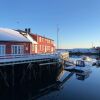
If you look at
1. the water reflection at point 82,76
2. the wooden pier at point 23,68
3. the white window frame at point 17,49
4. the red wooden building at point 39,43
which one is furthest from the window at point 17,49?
the water reflection at point 82,76

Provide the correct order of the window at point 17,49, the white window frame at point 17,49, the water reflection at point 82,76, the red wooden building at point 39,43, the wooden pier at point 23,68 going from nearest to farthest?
1. the wooden pier at point 23,68
2. the white window frame at point 17,49
3. the window at point 17,49
4. the water reflection at point 82,76
5. the red wooden building at point 39,43

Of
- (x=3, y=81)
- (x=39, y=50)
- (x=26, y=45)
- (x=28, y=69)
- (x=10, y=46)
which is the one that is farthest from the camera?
(x=39, y=50)

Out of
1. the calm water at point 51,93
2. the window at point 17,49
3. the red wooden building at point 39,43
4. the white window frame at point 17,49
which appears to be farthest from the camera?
the red wooden building at point 39,43

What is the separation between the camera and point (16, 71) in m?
31.4

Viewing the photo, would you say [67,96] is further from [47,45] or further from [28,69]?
[47,45]

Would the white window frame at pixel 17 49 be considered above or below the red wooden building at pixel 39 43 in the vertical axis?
below

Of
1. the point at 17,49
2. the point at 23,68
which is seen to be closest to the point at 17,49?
the point at 17,49

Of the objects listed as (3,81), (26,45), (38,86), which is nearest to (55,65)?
(26,45)

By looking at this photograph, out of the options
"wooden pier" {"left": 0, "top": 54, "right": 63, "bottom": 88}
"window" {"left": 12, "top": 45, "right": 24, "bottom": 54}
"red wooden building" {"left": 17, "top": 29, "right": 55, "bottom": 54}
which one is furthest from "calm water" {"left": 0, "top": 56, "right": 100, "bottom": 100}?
"red wooden building" {"left": 17, "top": 29, "right": 55, "bottom": 54}

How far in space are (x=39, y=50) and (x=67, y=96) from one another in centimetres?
2825

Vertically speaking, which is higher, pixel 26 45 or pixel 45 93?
pixel 26 45

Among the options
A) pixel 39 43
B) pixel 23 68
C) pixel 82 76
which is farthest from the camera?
pixel 39 43

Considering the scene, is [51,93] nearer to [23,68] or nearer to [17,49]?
[23,68]

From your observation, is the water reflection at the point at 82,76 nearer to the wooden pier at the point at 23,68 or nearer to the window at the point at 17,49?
the wooden pier at the point at 23,68
